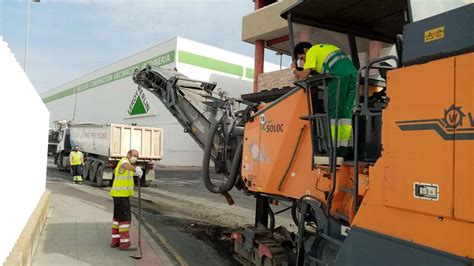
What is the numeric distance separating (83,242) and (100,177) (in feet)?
39.9

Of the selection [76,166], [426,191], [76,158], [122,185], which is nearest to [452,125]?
[426,191]

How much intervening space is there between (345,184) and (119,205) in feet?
14.8

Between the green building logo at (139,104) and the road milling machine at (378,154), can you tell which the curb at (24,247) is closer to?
the road milling machine at (378,154)

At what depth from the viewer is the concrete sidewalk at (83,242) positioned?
642cm

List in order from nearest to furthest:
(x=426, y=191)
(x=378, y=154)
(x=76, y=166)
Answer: (x=426, y=191)
(x=378, y=154)
(x=76, y=166)

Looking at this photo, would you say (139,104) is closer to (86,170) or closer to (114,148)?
(86,170)

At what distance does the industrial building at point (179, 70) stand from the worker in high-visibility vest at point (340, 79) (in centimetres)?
2918

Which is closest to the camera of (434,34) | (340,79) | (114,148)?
(434,34)

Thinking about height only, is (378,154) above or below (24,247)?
above

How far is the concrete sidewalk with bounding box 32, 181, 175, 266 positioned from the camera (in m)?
6.42

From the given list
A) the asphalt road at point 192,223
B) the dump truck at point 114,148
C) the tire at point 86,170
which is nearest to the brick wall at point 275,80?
the dump truck at point 114,148

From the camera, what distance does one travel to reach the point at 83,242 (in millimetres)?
7453

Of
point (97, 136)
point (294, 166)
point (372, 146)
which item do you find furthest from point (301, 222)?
point (97, 136)

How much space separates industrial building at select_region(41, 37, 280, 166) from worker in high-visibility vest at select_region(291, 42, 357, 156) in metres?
29.2
